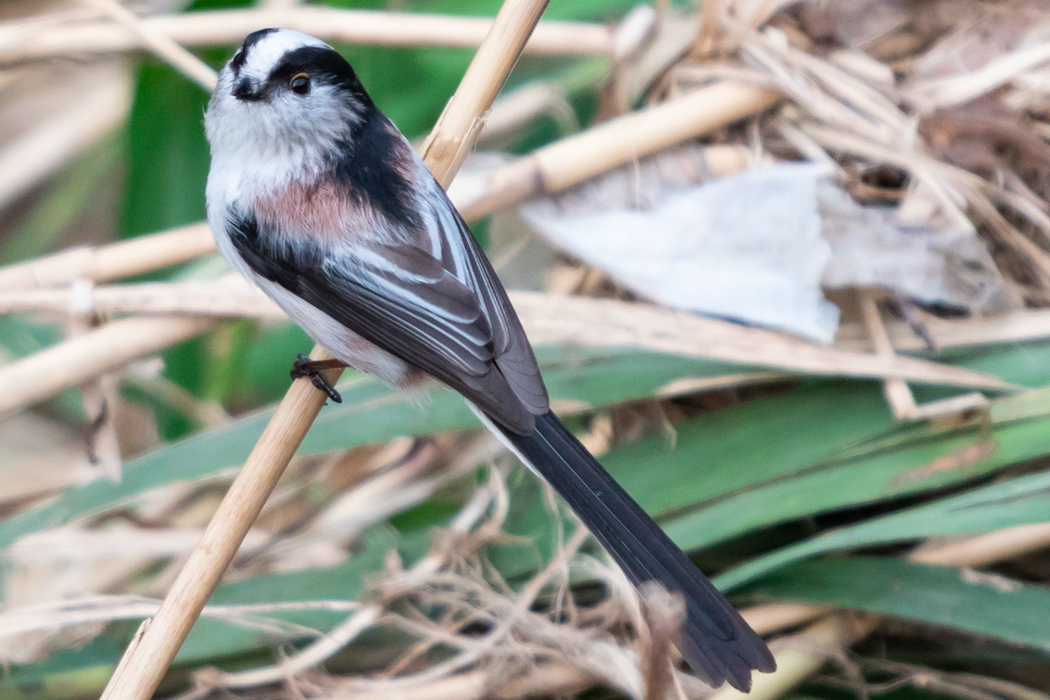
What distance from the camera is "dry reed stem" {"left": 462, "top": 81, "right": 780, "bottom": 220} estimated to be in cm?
143

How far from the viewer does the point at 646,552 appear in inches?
38.9

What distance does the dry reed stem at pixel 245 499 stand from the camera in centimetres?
84

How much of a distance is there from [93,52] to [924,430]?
143cm

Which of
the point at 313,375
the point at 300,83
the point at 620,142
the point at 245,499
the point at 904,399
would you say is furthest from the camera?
the point at 620,142

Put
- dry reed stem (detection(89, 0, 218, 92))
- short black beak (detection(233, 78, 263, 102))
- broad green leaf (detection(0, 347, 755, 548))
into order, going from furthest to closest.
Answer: dry reed stem (detection(89, 0, 218, 92))
broad green leaf (detection(0, 347, 755, 548))
short black beak (detection(233, 78, 263, 102))

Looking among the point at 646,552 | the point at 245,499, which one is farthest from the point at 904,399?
the point at 245,499

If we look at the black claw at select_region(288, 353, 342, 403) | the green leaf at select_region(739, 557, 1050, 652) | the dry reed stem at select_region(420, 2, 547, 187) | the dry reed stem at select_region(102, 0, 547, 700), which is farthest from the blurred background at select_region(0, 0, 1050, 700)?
the dry reed stem at select_region(420, 2, 547, 187)

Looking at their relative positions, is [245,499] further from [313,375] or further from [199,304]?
[199,304]

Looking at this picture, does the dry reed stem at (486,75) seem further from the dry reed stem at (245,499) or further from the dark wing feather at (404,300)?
the dark wing feather at (404,300)

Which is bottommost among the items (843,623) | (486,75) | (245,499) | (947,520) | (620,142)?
(843,623)

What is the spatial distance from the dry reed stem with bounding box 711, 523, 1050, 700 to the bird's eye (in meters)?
0.88

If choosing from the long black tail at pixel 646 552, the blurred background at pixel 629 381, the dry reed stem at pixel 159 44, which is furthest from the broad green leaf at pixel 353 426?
the dry reed stem at pixel 159 44

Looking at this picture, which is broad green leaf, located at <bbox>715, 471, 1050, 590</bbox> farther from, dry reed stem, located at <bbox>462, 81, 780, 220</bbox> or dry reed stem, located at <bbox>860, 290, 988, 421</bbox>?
dry reed stem, located at <bbox>462, 81, 780, 220</bbox>

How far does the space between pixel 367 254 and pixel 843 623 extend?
802 mm
